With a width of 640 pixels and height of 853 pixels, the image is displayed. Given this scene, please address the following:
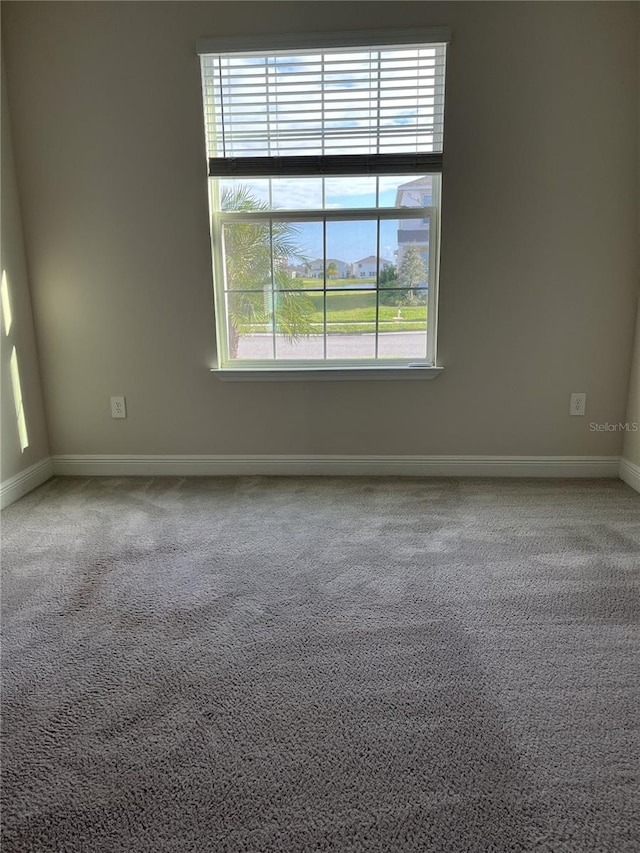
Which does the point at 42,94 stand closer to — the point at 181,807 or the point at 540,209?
the point at 540,209

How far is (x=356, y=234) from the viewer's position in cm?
282

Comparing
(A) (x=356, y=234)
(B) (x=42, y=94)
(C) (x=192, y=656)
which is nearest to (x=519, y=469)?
(A) (x=356, y=234)

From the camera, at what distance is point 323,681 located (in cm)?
147

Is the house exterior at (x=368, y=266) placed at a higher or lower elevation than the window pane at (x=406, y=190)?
lower

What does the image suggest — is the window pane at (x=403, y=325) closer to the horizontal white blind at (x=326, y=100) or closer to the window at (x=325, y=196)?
the window at (x=325, y=196)

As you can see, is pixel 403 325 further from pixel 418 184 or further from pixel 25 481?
pixel 25 481

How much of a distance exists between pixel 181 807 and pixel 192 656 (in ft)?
1.59

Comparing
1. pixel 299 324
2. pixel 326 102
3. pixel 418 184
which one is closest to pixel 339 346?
pixel 299 324

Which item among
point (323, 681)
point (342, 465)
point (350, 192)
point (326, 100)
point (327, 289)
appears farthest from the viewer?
point (342, 465)

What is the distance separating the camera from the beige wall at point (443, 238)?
8.46 ft

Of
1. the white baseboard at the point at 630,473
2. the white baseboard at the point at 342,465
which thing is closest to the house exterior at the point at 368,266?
the white baseboard at the point at 342,465

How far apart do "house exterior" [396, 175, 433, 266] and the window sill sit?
0.57 metres

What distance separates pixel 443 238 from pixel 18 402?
2405 mm

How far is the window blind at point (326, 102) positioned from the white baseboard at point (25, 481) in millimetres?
1891
